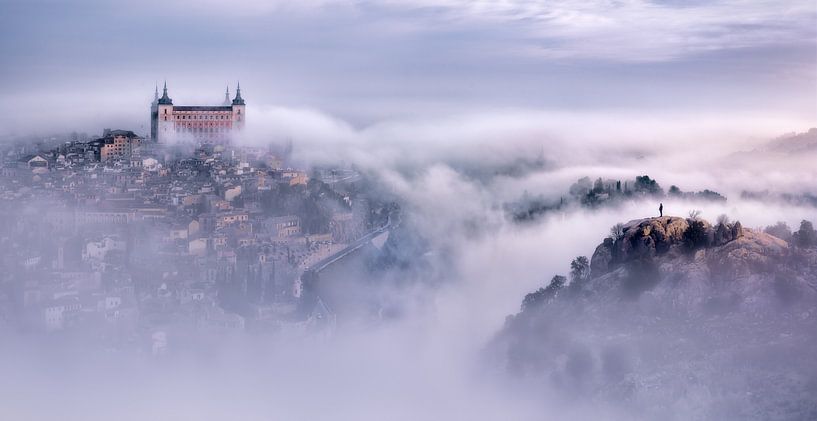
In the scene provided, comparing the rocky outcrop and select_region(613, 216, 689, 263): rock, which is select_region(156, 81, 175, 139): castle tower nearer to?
the rocky outcrop

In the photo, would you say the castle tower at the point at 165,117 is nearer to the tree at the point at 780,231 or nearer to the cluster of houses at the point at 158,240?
the cluster of houses at the point at 158,240

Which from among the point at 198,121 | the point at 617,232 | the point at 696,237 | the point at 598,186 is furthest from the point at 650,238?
the point at 198,121

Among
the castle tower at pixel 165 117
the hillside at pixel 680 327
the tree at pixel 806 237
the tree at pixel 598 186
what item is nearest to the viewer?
the hillside at pixel 680 327

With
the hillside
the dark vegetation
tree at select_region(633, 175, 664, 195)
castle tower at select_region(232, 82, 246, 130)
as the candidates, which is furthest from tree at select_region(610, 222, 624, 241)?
castle tower at select_region(232, 82, 246, 130)

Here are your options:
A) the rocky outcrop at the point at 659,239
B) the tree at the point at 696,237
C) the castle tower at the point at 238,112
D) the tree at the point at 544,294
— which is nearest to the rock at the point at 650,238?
the rocky outcrop at the point at 659,239

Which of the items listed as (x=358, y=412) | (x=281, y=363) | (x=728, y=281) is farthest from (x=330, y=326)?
(x=728, y=281)

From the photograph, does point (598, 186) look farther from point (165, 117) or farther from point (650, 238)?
point (165, 117)

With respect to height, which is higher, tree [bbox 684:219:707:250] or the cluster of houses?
tree [bbox 684:219:707:250]
